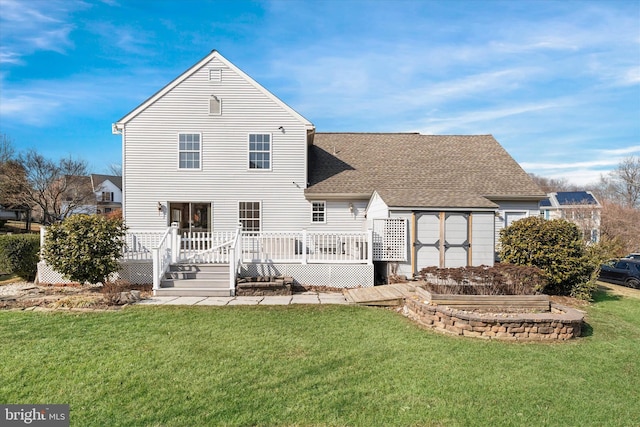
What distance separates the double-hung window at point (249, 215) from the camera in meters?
15.1

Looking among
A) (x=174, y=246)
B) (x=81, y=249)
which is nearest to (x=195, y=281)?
(x=174, y=246)

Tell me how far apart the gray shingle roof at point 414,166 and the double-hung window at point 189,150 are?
486cm

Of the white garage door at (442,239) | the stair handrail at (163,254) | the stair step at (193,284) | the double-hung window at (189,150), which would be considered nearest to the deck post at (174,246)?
the stair handrail at (163,254)

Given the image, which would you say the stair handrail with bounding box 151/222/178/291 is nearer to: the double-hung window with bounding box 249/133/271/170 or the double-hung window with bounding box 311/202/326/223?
the double-hung window with bounding box 249/133/271/170

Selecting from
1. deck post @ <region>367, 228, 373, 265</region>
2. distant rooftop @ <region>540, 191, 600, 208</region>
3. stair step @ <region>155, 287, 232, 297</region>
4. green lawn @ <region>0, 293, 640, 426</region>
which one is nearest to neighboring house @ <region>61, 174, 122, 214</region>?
stair step @ <region>155, 287, 232, 297</region>

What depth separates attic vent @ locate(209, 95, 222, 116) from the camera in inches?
587

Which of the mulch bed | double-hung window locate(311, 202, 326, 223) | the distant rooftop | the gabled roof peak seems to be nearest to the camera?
the mulch bed

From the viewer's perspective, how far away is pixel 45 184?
104 ft

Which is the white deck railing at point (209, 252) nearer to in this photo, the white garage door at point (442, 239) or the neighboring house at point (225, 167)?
the neighboring house at point (225, 167)

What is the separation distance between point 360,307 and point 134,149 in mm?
11657

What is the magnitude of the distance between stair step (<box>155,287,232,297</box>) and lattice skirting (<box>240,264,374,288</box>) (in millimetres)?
1265

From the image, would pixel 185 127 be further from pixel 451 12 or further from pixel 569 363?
pixel 569 363

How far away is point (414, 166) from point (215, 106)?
953 centimetres

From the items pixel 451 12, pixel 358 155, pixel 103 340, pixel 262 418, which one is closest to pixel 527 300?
pixel 262 418
